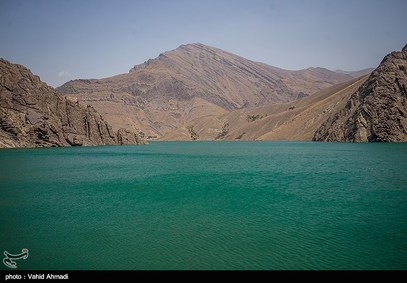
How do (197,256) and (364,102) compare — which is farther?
(364,102)

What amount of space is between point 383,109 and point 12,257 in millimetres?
127283

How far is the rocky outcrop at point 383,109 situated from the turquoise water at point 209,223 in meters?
87.5

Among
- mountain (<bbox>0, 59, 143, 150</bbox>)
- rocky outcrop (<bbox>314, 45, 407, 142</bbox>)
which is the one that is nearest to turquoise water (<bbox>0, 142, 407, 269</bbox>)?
mountain (<bbox>0, 59, 143, 150</bbox>)

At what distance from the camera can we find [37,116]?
115 meters

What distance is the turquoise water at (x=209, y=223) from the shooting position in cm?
1645

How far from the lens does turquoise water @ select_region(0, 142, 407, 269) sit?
16.5 m

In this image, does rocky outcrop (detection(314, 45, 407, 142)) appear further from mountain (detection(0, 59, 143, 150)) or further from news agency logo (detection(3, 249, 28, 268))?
news agency logo (detection(3, 249, 28, 268))

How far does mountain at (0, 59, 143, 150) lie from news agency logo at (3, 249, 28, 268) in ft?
319

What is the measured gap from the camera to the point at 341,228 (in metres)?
20.9

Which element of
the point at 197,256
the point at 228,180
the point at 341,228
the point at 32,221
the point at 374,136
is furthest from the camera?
the point at 374,136

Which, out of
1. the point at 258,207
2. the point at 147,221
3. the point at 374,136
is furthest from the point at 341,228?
the point at 374,136

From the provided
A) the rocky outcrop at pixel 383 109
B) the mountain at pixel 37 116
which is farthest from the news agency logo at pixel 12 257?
the rocky outcrop at pixel 383 109
